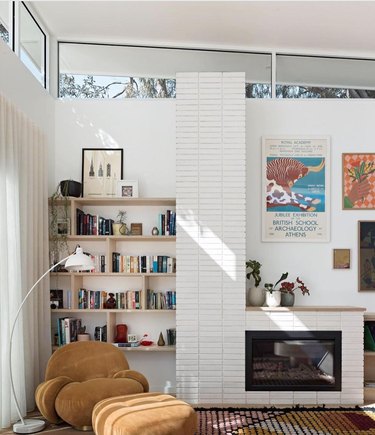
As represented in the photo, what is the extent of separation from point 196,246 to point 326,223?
144cm

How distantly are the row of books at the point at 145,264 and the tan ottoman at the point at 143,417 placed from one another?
73.5 inches

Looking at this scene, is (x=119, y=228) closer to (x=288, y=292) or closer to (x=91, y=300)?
(x=91, y=300)

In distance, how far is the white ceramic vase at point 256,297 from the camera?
218 inches

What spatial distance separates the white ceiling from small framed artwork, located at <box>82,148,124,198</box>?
121cm

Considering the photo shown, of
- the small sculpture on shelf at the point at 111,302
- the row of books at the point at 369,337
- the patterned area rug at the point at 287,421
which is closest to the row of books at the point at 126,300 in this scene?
the small sculpture on shelf at the point at 111,302

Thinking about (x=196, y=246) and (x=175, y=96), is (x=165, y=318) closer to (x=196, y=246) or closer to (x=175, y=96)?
(x=196, y=246)

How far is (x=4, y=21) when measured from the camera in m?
4.77

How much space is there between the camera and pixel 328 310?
529cm

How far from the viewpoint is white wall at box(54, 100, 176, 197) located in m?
5.87

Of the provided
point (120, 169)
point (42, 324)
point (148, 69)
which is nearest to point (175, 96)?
point (148, 69)

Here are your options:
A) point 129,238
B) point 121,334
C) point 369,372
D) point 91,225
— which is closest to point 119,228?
point 129,238

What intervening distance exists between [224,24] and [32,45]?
1.86m

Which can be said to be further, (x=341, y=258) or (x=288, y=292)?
(x=341, y=258)

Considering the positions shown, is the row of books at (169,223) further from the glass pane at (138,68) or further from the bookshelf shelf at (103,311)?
the glass pane at (138,68)
